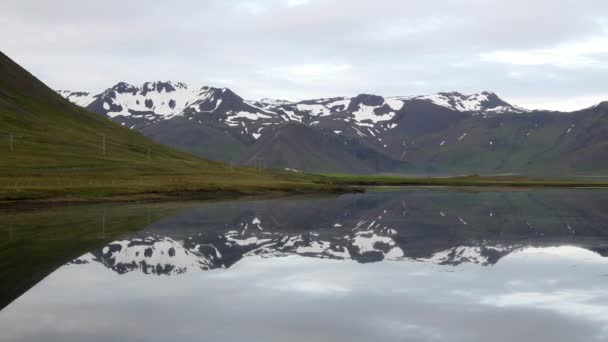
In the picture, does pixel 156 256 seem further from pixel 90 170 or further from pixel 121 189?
pixel 90 170

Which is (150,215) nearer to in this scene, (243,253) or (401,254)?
(243,253)

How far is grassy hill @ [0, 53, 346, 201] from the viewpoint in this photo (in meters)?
93.9

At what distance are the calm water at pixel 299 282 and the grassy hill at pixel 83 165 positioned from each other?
36812mm

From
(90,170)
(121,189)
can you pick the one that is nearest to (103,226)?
(121,189)

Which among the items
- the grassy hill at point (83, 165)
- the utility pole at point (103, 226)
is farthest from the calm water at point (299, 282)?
the grassy hill at point (83, 165)

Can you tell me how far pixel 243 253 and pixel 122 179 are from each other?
264 feet

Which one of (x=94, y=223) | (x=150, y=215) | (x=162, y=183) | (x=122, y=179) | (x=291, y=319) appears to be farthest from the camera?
(x=122, y=179)

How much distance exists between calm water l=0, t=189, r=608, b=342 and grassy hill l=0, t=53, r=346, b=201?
36.8 meters

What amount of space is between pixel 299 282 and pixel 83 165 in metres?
115

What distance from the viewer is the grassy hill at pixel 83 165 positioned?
9394 cm

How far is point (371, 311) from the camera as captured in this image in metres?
22.9

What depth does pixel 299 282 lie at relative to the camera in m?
28.7

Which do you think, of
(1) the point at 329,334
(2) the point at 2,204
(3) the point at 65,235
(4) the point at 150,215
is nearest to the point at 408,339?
(1) the point at 329,334

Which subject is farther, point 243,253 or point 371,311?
point 243,253
